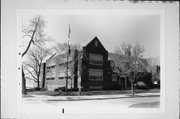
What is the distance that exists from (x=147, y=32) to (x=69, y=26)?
1.06m

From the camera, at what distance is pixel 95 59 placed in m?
3.19

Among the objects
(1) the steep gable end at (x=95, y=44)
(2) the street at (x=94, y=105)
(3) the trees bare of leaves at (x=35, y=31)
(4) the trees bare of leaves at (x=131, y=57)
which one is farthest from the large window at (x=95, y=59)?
(3) the trees bare of leaves at (x=35, y=31)

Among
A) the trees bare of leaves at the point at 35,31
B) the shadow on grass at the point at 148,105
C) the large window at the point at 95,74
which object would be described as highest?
the trees bare of leaves at the point at 35,31

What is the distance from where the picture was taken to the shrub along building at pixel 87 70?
316cm

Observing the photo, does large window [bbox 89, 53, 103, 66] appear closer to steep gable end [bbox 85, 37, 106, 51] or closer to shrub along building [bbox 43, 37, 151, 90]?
shrub along building [bbox 43, 37, 151, 90]

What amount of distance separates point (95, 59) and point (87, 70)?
0.19 metres

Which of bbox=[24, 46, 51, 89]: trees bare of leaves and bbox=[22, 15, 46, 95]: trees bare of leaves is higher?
bbox=[22, 15, 46, 95]: trees bare of leaves

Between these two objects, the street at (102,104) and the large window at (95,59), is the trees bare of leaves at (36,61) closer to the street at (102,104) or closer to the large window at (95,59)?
the street at (102,104)

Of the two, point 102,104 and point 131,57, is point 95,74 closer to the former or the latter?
point 102,104

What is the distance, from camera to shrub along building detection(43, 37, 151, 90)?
3156 mm

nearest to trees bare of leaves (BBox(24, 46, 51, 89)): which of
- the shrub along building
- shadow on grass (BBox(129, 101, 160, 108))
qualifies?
the shrub along building

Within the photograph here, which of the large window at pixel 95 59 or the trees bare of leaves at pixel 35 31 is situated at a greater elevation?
the trees bare of leaves at pixel 35 31

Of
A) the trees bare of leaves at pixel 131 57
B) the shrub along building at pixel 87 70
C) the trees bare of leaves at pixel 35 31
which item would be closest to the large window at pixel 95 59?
the shrub along building at pixel 87 70

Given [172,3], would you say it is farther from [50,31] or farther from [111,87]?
[50,31]
